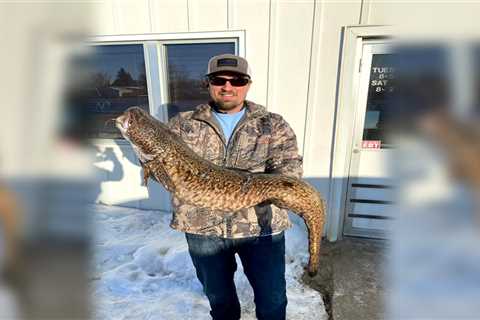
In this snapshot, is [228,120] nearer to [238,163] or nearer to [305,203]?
[238,163]

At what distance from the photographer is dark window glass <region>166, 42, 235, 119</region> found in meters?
3.51

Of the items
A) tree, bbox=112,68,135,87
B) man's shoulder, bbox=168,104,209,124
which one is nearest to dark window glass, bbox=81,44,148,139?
tree, bbox=112,68,135,87

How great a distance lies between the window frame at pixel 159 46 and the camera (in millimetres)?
3367

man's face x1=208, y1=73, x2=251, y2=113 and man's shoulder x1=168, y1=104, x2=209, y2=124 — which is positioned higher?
man's face x1=208, y1=73, x2=251, y2=113

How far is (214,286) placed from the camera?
201cm

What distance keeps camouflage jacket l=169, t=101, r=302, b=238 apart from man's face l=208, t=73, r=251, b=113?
11 cm

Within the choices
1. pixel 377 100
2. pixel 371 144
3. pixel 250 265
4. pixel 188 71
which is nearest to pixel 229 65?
pixel 250 265

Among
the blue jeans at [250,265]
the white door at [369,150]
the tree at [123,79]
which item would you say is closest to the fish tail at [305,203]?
the blue jeans at [250,265]

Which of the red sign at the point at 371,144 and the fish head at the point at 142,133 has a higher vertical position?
the fish head at the point at 142,133

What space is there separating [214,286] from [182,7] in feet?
10.4

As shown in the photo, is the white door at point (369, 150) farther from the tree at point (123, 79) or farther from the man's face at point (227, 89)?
the tree at point (123, 79)

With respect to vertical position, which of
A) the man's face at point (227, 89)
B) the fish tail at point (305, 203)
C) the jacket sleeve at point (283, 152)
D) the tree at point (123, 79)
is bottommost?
the fish tail at point (305, 203)

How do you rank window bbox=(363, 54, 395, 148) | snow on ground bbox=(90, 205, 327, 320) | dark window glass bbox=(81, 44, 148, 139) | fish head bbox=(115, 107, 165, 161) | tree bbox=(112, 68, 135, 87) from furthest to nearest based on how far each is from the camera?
tree bbox=(112, 68, 135, 87) < dark window glass bbox=(81, 44, 148, 139) < window bbox=(363, 54, 395, 148) < snow on ground bbox=(90, 205, 327, 320) < fish head bbox=(115, 107, 165, 161)

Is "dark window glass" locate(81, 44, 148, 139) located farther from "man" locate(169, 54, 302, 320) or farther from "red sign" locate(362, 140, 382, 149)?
"red sign" locate(362, 140, 382, 149)
